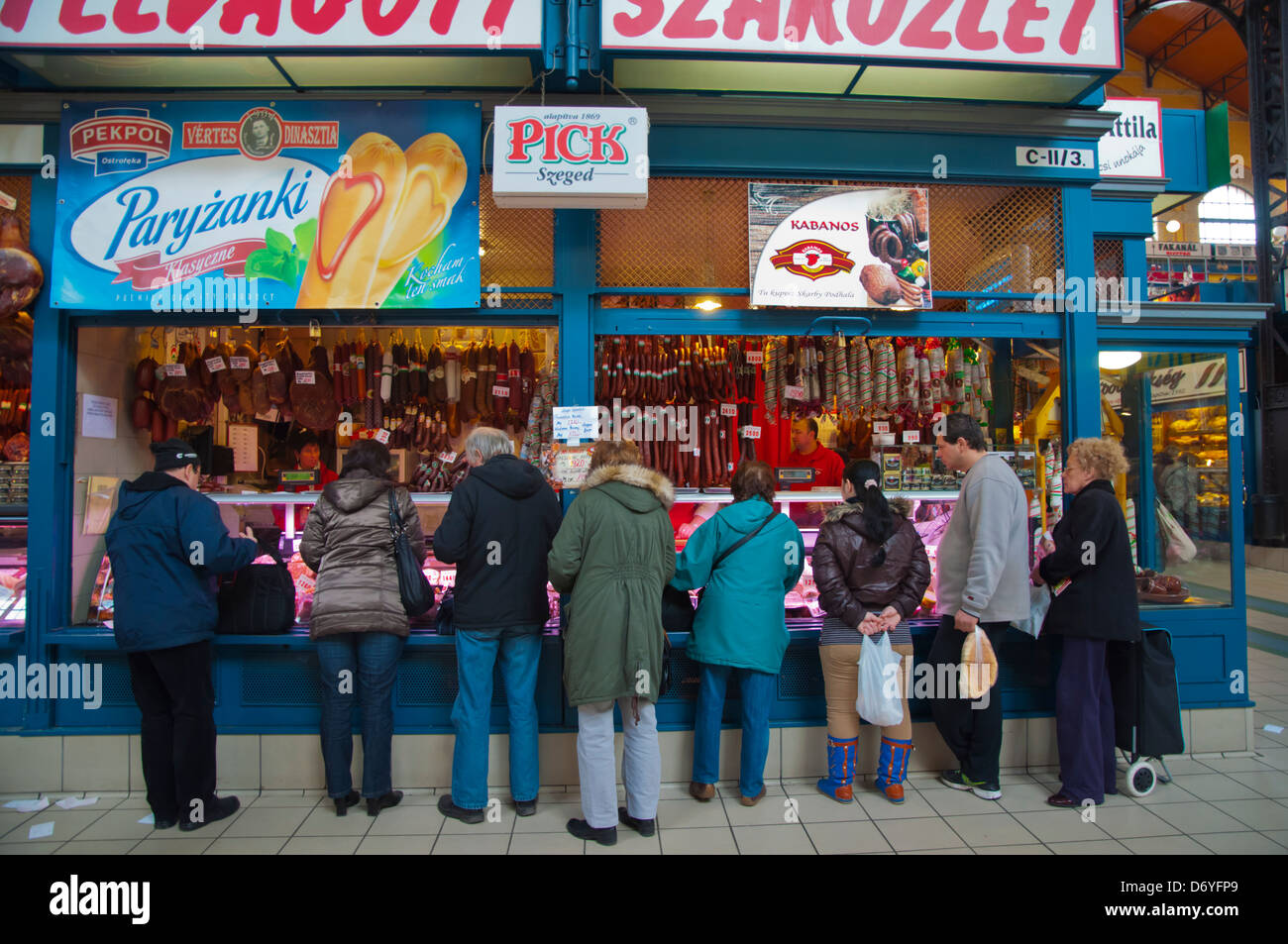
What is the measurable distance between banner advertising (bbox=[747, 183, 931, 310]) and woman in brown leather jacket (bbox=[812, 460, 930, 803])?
3.91ft

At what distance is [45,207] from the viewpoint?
428cm

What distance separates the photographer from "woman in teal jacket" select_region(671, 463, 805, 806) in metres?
3.77

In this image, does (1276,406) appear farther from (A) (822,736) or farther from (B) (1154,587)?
(A) (822,736)

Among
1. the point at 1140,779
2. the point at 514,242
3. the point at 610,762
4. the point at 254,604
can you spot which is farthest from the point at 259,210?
the point at 1140,779

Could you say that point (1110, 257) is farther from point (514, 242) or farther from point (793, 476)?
point (514, 242)

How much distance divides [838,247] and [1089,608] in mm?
2471

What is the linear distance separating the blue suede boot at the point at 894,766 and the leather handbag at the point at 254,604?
332cm

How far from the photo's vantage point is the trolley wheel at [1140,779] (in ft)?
13.1

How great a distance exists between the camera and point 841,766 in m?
3.91

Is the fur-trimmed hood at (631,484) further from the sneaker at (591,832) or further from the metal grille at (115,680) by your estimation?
the metal grille at (115,680)

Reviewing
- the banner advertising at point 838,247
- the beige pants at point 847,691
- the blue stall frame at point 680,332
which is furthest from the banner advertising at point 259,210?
the beige pants at point 847,691

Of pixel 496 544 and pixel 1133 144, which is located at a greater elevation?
pixel 1133 144

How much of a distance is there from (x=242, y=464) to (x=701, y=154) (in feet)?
13.4

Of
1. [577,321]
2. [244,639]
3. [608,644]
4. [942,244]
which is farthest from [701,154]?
[244,639]
